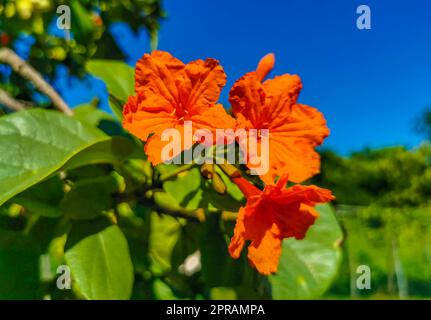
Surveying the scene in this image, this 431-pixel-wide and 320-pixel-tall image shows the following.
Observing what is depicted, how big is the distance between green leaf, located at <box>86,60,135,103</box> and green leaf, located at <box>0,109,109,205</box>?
0.14m

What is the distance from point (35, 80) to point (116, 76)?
0.22 metres

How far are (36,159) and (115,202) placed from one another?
6.9 inches

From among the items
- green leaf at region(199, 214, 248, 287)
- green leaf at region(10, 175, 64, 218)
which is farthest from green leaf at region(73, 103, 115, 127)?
green leaf at region(199, 214, 248, 287)

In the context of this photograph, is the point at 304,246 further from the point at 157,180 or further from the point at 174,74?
the point at 174,74

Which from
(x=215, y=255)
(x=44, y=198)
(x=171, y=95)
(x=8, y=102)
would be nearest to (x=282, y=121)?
(x=171, y=95)

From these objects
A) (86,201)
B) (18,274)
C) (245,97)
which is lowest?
(18,274)

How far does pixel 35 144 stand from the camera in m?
0.71

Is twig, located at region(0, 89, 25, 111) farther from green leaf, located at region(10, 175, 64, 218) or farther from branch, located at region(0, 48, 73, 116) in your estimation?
green leaf, located at region(10, 175, 64, 218)

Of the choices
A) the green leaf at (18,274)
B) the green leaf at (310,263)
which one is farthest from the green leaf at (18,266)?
the green leaf at (310,263)

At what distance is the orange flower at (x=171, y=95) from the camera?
25.7 inches

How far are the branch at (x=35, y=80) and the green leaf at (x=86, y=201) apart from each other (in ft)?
1.06

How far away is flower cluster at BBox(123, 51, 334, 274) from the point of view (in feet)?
2.10

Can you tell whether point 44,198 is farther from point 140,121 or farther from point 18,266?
point 140,121

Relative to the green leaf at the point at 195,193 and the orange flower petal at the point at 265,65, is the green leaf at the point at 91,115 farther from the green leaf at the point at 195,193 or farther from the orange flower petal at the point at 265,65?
the orange flower petal at the point at 265,65
